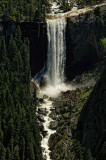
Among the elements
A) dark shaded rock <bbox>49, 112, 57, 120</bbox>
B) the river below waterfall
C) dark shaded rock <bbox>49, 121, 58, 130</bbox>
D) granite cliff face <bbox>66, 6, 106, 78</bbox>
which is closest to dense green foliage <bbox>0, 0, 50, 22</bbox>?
granite cliff face <bbox>66, 6, 106, 78</bbox>

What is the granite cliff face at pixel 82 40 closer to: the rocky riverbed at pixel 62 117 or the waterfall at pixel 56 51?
the waterfall at pixel 56 51

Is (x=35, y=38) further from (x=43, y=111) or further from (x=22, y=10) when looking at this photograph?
(x=43, y=111)

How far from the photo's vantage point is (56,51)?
135500mm

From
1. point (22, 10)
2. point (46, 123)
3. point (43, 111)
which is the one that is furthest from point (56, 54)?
point (46, 123)

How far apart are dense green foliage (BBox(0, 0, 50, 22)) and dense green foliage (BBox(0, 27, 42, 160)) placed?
868 cm

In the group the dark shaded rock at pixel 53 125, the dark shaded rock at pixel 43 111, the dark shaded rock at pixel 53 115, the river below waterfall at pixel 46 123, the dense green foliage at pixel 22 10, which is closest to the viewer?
the river below waterfall at pixel 46 123

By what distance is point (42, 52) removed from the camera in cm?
13512

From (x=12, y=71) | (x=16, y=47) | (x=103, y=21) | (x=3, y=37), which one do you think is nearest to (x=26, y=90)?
(x=12, y=71)

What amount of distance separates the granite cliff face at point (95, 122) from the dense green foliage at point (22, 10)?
180 feet

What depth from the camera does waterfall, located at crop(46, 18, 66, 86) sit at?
440 ft

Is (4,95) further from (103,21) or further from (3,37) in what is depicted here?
(103,21)

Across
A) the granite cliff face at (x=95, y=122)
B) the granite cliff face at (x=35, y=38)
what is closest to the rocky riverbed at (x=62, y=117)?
the granite cliff face at (x=95, y=122)

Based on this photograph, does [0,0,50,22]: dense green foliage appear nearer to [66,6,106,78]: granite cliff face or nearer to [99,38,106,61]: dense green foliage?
[66,6,106,78]: granite cliff face

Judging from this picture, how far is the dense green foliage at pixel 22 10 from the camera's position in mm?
135125
